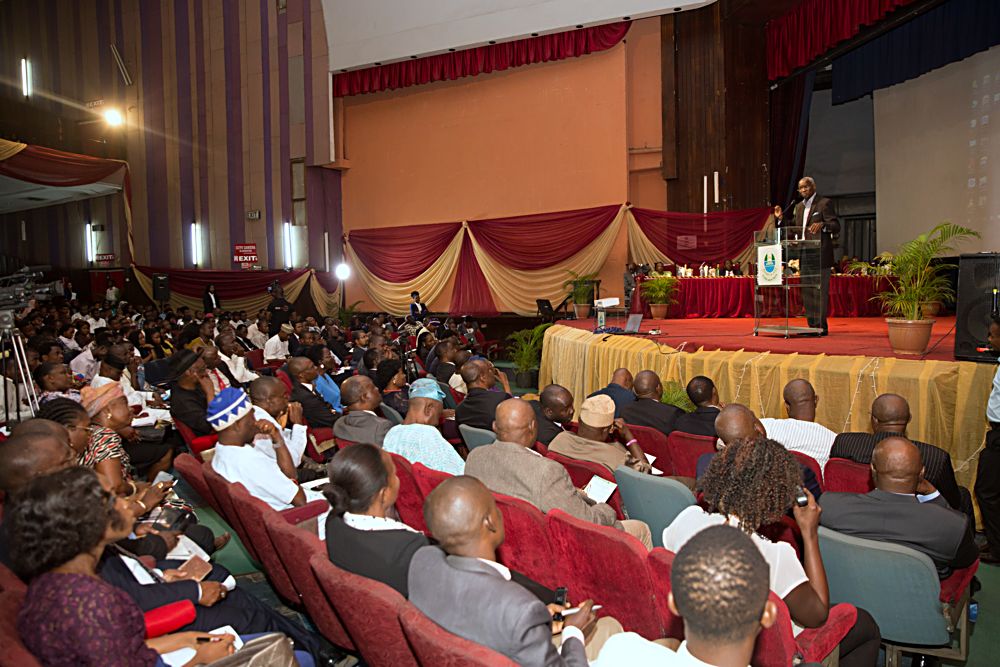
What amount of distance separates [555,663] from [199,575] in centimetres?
154

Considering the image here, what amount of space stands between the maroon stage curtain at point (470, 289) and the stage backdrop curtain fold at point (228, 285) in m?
3.87

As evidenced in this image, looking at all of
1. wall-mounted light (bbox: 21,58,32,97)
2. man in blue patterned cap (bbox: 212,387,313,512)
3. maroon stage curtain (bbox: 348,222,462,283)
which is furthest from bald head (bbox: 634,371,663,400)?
wall-mounted light (bbox: 21,58,32,97)

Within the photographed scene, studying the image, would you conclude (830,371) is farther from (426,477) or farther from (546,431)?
(426,477)

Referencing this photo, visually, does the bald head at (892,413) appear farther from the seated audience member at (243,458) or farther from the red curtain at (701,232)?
the red curtain at (701,232)

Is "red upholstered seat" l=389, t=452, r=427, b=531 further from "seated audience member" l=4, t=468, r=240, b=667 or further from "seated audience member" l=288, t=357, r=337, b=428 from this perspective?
"seated audience member" l=288, t=357, r=337, b=428

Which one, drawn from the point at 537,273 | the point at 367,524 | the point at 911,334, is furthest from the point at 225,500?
the point at 537,273

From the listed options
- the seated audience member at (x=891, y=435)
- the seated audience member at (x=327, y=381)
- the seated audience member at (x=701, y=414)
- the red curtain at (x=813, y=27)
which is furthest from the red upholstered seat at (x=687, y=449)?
the red curtain at (x=813, y=27)

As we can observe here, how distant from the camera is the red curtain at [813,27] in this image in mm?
10023


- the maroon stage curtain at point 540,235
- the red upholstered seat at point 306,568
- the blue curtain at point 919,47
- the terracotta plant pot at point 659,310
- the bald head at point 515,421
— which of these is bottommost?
the red upholstered seat at point 306,568

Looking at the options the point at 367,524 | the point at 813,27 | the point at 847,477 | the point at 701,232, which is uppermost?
the point at 813,27

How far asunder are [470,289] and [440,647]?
41.6 feet

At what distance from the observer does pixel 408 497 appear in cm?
336

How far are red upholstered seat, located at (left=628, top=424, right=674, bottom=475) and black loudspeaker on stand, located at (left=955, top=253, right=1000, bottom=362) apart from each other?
2.39 m

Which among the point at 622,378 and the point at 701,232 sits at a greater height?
the point at 701,232
